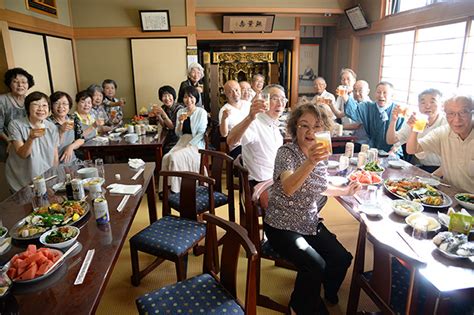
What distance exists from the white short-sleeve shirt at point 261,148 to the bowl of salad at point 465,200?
49.9 inches

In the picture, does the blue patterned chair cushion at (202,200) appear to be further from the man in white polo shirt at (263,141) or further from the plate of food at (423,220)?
the plate of food at (423,220)

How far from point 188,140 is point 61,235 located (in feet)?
7.88

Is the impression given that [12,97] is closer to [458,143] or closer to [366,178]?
[366,178]

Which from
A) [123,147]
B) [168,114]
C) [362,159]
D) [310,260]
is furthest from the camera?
[168,114]

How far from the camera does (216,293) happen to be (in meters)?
1.54

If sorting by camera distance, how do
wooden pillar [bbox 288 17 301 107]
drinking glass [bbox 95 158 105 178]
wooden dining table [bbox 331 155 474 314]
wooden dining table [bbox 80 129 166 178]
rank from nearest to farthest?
1. wooden dining table [bbox 331 155 474 314]
2. drinking glass [bbox 95 158 105 178]
3. wooden dining table [bbox 80 129 166 178]
4. wooden pillar [bbox 288 17 301 107]

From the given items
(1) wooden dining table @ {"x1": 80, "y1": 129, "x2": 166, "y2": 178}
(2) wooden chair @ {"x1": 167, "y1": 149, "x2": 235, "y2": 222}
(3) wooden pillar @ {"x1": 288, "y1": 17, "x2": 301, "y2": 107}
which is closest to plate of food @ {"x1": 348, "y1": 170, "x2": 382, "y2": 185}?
(2) wooden chair @ {"x1": 167, "y1": 149, "x2": 235, "y2": 222}

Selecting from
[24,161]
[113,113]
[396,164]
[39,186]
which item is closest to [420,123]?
[396,164]

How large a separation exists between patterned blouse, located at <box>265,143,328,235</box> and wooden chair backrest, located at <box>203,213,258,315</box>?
0.43 meters

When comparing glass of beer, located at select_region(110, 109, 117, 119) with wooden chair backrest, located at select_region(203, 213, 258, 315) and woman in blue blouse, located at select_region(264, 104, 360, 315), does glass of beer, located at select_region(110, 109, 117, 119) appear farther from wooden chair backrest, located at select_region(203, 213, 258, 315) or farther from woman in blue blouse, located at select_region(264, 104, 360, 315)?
wooden chair backrest, located at select_region(203, 213, 258, 315)

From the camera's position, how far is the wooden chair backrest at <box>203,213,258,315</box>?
135 centimetres

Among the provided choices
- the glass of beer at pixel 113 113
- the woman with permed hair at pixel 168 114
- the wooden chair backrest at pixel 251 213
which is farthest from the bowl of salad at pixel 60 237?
the glass of beer at pixel 113 113

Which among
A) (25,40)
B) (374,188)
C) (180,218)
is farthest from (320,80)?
(25,40)

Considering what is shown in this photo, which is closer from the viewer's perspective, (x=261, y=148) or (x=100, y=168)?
(x=100, y=168)
